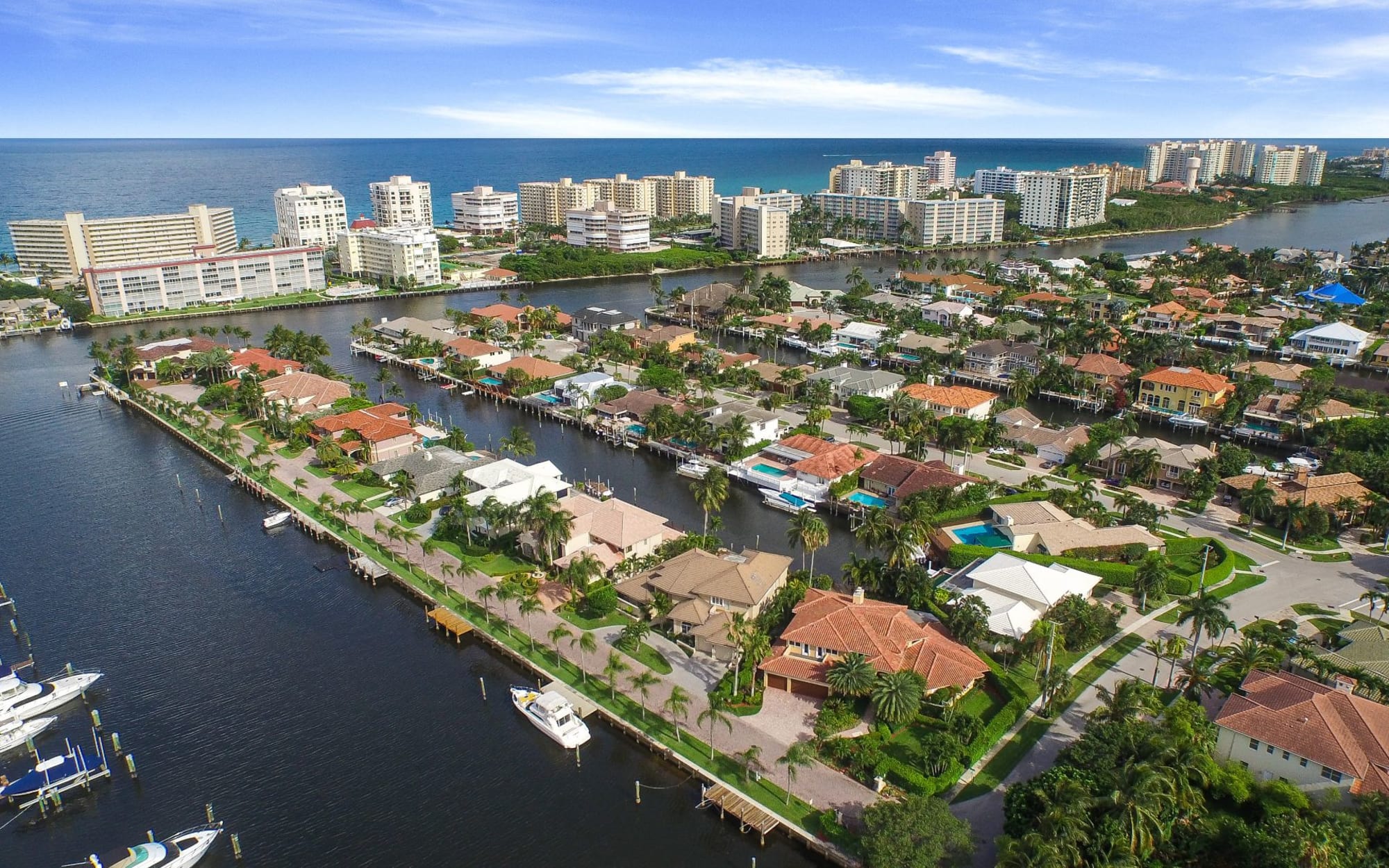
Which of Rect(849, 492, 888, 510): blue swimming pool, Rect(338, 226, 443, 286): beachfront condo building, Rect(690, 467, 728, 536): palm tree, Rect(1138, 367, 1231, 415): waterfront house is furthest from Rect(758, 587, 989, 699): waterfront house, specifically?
Rect(338, 226, 443, 286): beachfront condo building

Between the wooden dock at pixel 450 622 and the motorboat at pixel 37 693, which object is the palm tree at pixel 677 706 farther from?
the motorboat at pixel 37 693

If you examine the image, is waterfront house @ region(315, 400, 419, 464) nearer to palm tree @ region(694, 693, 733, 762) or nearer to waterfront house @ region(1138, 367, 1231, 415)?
palm tree @ region(694, 693, 733, 762)

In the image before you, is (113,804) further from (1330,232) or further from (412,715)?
(1330,232)

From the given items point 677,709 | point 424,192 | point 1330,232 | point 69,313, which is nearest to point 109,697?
point 677,709

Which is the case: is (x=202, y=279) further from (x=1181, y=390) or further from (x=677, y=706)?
(x=1181, y=390)

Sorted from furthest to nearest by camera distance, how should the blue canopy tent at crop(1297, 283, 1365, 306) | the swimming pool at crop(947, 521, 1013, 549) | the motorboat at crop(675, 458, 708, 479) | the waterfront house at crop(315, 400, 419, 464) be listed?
the blue canopy tent at crop(1297, 283, 1365, 306) → the waterfront house at crop(315, 400, 419, 464) → the motorboat at crop(675, 458, 708, 479) → the swimming pool at crop(947, 521, 1013, 549)

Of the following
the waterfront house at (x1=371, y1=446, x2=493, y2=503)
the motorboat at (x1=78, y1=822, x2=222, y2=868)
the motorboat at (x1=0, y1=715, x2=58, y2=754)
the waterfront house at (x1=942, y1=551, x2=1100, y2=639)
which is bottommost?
the motorboat at (x1=78, y1=822, x2=222, y2=868)

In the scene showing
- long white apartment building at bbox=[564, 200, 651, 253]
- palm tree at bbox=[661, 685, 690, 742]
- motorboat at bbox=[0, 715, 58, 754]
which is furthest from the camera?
long white apartment building at bbox=[564, 200, 651, 253]
